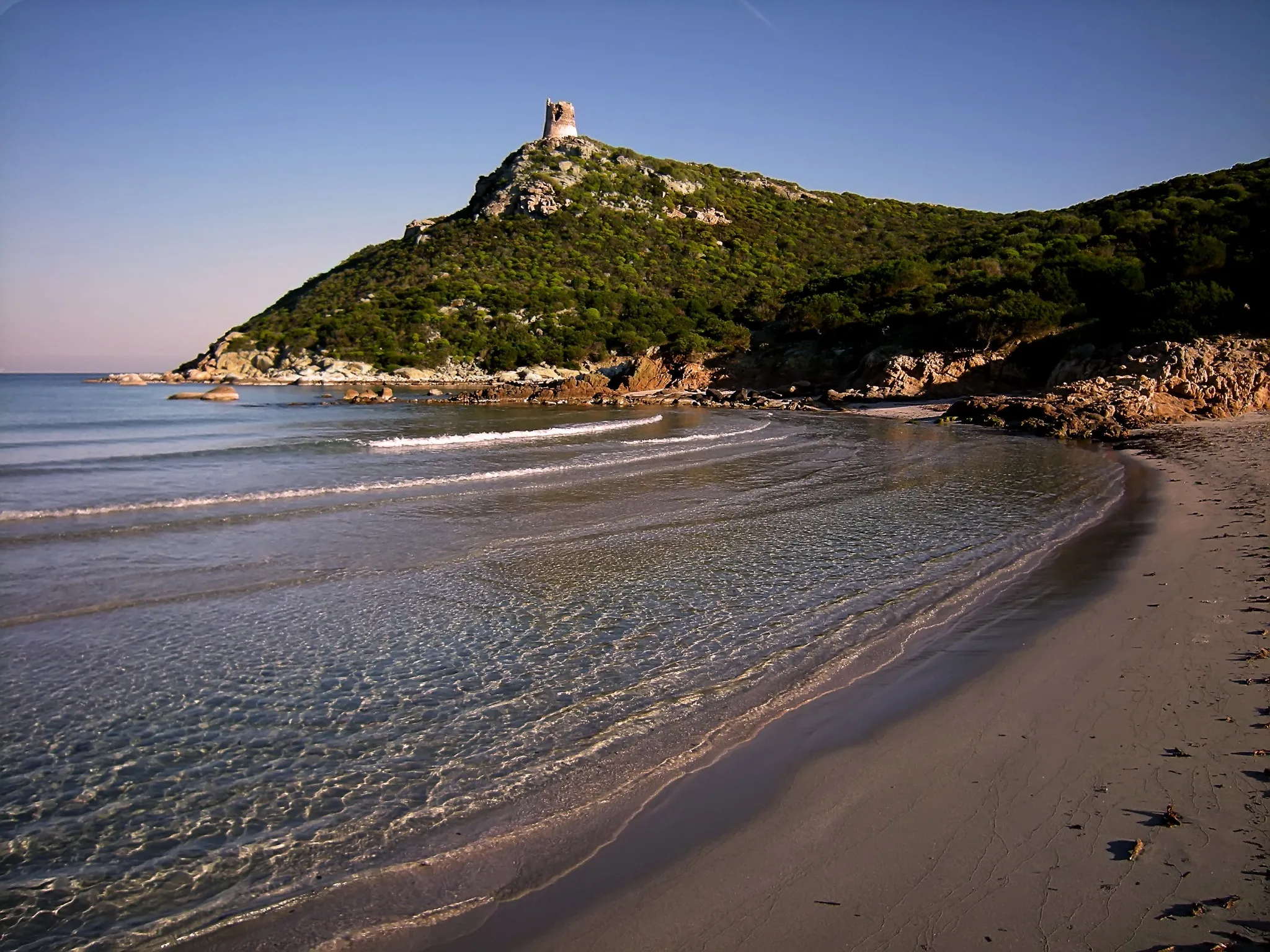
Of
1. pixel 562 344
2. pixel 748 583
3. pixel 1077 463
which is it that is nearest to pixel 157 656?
pixel 748 583

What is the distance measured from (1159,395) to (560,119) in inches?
3591

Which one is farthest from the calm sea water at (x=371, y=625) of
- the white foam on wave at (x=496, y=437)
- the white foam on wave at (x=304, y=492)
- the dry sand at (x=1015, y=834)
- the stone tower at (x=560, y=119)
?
the stone tower at (x=560, y=119)

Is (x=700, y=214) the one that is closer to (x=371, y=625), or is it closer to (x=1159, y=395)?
(x=1159, y=395)

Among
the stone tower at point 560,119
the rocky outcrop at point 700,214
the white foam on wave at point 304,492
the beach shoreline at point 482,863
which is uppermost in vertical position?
the stone tower at point 560,119

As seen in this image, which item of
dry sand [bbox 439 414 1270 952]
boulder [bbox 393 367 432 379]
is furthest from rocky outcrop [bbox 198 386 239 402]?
dry sand [bbox 439 414 1270 952]

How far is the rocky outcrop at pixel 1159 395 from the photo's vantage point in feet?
79.5

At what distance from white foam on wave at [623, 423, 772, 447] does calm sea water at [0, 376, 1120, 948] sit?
4.70 m

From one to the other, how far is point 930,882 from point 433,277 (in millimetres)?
76325

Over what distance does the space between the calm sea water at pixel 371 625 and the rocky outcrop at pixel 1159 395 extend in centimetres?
623

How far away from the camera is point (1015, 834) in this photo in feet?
13.1

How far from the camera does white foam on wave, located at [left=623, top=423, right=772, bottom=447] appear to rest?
2352cm

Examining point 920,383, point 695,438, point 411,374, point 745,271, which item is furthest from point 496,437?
point 745,271

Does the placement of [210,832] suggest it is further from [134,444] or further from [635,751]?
[134,444]

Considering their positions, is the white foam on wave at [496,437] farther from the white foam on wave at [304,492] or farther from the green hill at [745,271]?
the green hill at [745,271]
